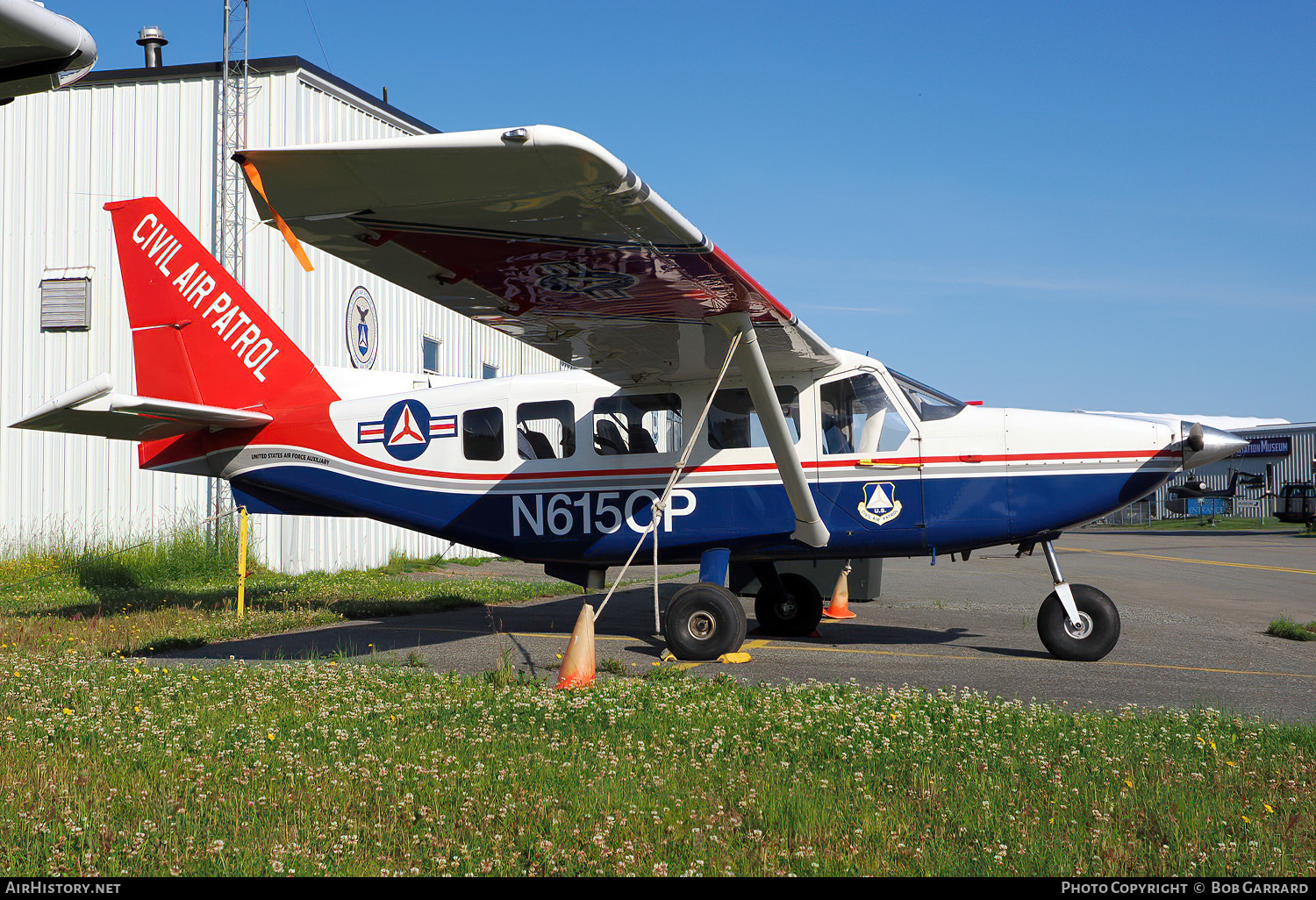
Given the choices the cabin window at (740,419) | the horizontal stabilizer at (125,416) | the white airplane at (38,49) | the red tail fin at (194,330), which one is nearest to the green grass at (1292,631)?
the cabin window at (740,419)

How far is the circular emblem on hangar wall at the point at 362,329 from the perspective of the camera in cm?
1869

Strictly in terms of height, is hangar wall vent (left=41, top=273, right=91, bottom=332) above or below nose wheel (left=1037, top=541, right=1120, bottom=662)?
above

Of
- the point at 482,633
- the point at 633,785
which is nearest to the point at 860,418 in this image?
the point at 482,633

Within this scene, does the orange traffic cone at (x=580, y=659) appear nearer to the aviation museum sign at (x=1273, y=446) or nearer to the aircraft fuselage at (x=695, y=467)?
the aircraft fuselage at (x=695, y=467)

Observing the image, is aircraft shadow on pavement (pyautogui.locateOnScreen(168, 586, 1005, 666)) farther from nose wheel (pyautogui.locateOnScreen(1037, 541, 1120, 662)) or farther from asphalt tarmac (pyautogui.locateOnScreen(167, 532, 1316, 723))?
nose wheel (pyautogui.locateOnScreen(1037, 541, 1120, 662))

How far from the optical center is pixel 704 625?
8.30 meters

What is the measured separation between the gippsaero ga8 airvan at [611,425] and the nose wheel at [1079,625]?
0.06 ft

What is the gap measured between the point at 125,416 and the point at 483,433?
3454 millimetres

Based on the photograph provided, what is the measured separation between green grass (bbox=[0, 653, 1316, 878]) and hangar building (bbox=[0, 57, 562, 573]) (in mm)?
12747

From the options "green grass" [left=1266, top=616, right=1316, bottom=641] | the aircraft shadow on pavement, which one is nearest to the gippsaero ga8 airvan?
the aircraft shadow on pavement

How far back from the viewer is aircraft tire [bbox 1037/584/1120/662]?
815 centimetres

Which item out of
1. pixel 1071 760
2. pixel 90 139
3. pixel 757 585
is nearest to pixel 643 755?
pixel 1071 760

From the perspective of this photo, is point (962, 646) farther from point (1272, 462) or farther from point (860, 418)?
point (1272, 462)
